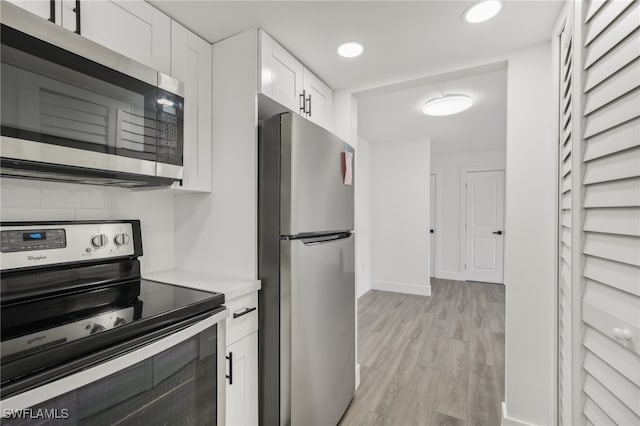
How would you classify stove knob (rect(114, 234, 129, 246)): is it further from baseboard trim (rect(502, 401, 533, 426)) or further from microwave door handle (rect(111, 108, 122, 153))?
baseboard trim (rect(502, 401, 533, 426))

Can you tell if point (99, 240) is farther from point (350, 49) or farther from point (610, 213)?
point (610, 213)

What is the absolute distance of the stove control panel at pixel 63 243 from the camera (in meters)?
1.04

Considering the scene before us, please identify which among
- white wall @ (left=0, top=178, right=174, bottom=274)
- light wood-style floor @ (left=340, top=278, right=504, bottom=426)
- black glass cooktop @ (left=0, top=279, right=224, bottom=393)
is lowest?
light wood-style floor @ (left=340, top=278, right=504, bottom=426)

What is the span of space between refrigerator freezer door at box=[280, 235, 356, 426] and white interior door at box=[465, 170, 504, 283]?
4.37 meters

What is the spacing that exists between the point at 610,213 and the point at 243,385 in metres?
1.48

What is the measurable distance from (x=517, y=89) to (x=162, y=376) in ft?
7.05

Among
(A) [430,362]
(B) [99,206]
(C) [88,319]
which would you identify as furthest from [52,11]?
(A) [430,362]

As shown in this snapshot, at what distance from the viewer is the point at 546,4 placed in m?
1.32

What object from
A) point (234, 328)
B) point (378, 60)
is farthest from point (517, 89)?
point (234, 328)

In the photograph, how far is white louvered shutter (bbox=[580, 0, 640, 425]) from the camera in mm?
710

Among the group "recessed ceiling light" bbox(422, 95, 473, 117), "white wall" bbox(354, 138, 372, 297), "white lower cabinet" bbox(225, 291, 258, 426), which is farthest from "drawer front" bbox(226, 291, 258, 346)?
"white wall" bbox(354, 138, 372, 297)

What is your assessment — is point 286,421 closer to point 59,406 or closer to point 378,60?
point 59,406

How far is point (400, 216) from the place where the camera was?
475 centimetres

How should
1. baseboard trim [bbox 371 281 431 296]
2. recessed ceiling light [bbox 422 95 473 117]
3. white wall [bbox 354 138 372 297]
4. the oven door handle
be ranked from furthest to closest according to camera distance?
baseboard trim [bbox 371 281 431 296] < white wall [bbox 354 138 372 297] < recessed ceiling light [bbox 422 95 473 117] < the oven door handle
